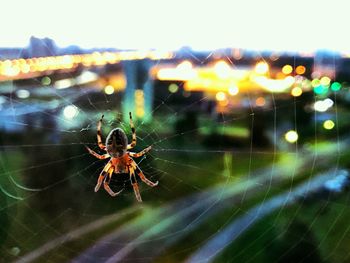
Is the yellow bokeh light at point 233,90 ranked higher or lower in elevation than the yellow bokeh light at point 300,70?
lower

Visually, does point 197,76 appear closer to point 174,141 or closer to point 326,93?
point 174,141

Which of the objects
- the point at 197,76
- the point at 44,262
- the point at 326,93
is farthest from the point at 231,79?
the point at 44,262

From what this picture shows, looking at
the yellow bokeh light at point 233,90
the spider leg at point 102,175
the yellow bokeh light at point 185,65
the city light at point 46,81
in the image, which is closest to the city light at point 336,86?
the yellow bokeh light at point 233,90

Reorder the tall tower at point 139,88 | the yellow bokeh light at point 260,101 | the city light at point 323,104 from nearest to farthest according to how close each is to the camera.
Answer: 1. the tall tower at point 139,88
2. the yellow bokeh light at point 260,101
3. the city light at point 323,104

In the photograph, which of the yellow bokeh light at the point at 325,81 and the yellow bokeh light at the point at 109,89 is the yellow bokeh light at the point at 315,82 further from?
the yellow bokeh light at the point at 109,89

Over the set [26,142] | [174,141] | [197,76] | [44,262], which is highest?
[197,76]

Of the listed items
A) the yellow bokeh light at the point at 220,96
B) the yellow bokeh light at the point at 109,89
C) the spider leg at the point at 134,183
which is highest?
the yellow bokeh light at the point at 109,89
